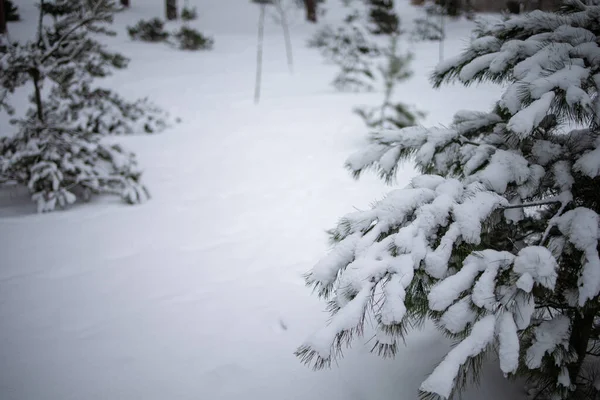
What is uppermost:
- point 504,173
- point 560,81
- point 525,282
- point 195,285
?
point 560,81

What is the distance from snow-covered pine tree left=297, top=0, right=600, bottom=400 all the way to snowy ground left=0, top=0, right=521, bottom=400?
916 mm

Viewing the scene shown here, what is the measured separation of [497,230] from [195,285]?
2.51 meters

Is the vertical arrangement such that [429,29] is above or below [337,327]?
above

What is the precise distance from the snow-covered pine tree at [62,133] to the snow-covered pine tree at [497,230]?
423cm

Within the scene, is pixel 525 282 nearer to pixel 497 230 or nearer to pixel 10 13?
pixel 497 230

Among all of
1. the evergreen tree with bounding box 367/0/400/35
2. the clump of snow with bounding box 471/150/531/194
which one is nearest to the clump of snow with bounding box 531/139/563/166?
the clump of snow with bounding box 471/150/531/194

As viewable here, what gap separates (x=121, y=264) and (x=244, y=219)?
5.02 feet

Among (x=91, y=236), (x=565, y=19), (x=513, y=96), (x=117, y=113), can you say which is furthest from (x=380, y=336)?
(x=117, y=113)

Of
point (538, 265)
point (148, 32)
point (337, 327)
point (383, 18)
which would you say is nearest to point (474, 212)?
point (538, 265)

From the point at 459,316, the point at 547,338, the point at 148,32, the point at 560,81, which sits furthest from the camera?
the point at 148,32

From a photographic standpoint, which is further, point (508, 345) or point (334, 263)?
point (334, 263)

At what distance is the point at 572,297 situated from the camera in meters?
1.51

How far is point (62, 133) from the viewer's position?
4836mm

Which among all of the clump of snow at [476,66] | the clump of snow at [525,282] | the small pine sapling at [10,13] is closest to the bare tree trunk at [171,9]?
the small pine sapling at [10,13]
